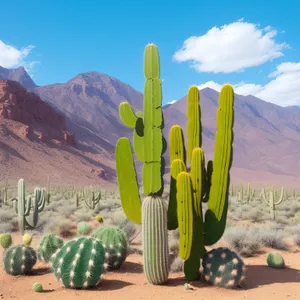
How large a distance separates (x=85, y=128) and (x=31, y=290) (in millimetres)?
91135

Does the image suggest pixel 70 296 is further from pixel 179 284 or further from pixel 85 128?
pixel 85 128

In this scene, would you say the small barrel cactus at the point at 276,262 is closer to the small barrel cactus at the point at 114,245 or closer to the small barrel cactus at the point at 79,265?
the small barrel cactus at the point at 114,245

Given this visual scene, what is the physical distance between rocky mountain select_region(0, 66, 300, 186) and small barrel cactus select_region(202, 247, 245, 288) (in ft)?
210

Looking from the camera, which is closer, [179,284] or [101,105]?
[179,284]

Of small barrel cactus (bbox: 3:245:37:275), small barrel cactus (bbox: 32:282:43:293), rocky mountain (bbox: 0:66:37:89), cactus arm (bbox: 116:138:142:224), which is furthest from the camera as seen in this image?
rocky mountain (bbox: 0:66:37:89)

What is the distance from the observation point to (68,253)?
655cm

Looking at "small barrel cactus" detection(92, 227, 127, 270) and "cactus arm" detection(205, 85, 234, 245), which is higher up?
"cactus arm" detection(205, 85, 234, 245)

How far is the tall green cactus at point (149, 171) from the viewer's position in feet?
21.8

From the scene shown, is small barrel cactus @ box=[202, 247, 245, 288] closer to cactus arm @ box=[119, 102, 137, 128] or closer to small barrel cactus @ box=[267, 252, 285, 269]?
small barrel cactus @ box=[267, 252, 285, 269]

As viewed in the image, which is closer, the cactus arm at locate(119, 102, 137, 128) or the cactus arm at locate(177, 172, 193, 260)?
the cactus arm at locate(177, 172, 193, 260)

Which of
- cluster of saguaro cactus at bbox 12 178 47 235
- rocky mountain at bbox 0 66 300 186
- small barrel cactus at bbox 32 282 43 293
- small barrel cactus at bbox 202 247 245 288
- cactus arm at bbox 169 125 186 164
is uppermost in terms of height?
rocky mountain at bbox 0 66 300 186

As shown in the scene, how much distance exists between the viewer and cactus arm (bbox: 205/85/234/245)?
22.7 feet

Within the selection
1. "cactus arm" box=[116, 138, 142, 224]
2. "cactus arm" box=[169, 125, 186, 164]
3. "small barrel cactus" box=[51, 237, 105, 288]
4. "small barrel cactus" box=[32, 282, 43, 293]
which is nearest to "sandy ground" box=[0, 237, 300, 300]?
"small barrel cactus" box=[32, 282, 43, 293]

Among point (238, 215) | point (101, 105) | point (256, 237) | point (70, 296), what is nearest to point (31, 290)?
point (70, 296)
